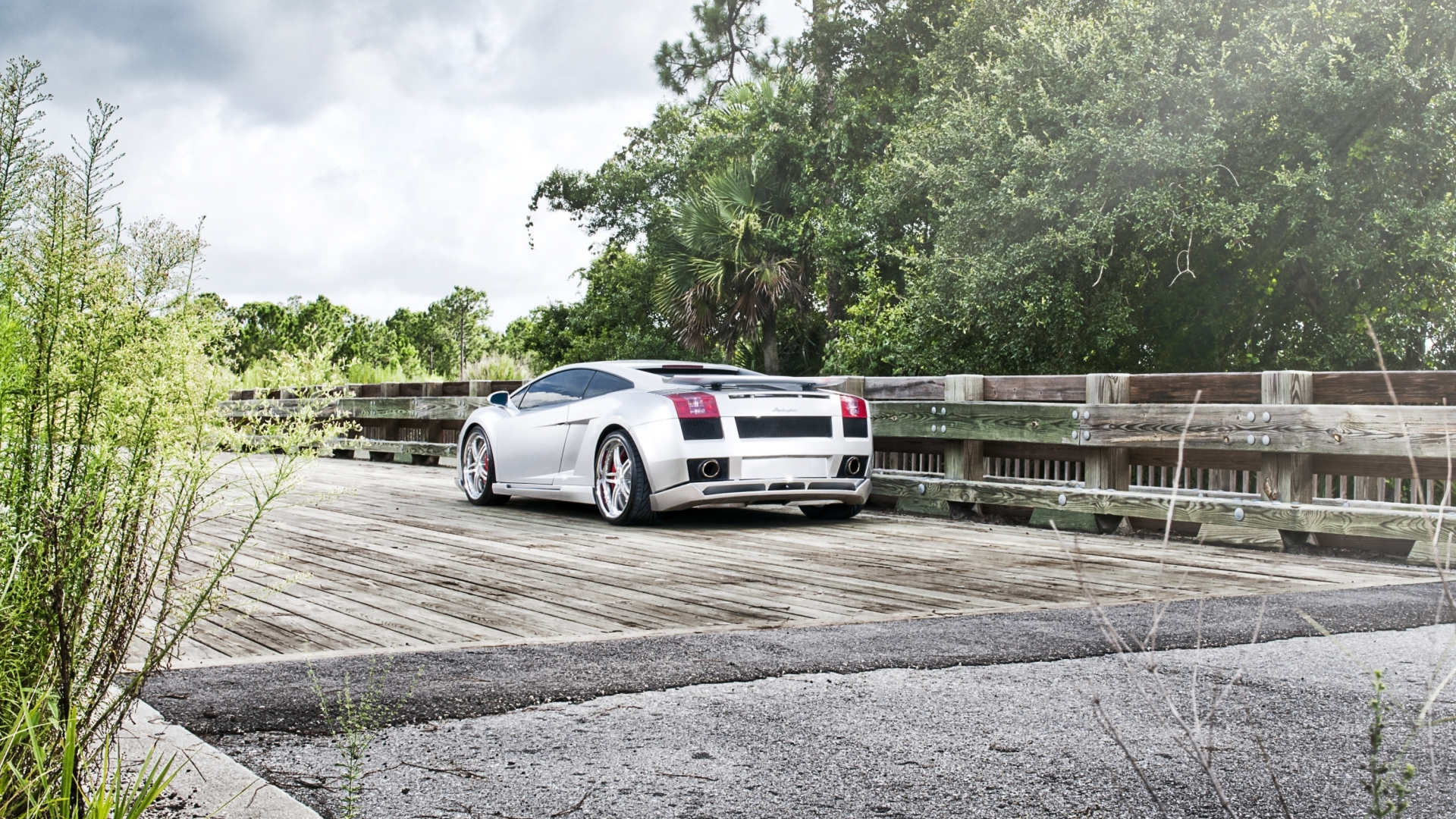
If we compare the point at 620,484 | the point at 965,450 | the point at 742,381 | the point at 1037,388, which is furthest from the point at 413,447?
the point at 1037,388

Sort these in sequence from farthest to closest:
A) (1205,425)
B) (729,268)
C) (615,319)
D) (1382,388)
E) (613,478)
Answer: (615,319)
(729,268)
(613,478)
(1205,425)
(1382,388)

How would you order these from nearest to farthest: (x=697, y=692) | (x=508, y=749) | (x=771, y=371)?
1. (x=508, y=749)
2. (x=697, y=692)
3. (x=771, y=371)

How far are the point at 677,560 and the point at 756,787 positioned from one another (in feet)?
14.1

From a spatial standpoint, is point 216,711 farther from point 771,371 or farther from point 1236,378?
point 771,371

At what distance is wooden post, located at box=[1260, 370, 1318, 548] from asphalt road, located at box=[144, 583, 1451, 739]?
7.42 feet

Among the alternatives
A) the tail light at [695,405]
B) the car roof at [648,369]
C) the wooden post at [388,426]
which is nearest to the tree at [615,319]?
the wooden post at [388,426]

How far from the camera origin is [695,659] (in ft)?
13.3

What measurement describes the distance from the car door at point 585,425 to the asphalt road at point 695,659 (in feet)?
16.1

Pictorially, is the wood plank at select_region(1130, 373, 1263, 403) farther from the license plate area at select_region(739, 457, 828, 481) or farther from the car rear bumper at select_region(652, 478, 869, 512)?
the license plate area at select_region(739, 457, 828, 481)

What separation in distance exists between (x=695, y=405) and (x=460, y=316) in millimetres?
37868

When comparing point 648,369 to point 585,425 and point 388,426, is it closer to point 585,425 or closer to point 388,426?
point 585,425

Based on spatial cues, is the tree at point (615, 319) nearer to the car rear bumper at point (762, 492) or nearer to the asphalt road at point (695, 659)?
the car rear bumper at point (762, 492)

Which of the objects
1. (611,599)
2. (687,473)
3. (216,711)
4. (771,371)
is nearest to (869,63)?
(771,371)

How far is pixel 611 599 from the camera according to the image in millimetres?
5508
